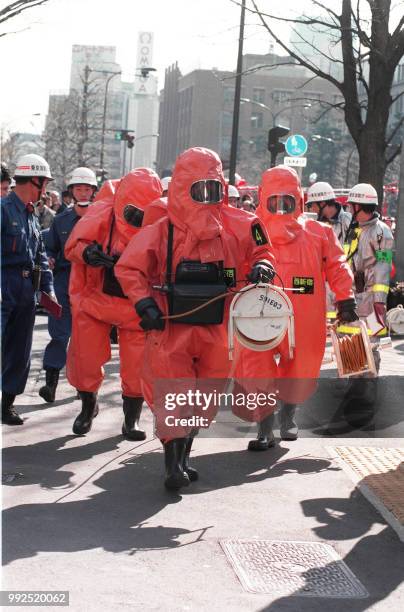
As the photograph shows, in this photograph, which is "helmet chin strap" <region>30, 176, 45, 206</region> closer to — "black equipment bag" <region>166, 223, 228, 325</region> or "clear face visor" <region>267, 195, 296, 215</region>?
"clear face visor" <region>267, 195, 296, 215</region>

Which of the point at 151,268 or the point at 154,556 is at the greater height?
the point at 151,268

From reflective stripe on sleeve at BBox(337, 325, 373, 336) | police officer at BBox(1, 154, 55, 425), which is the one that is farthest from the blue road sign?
police officer at BBox(1, 154, 55, 425)

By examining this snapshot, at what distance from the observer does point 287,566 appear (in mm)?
5297

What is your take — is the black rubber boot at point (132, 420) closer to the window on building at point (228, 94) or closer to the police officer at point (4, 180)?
the police officer at point (4, 180)

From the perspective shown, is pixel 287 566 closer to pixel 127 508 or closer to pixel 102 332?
pixel 127 508

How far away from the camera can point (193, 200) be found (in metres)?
6.64

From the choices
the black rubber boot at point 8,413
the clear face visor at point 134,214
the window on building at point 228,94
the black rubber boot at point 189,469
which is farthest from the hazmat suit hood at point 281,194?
the window on building at point 228,94

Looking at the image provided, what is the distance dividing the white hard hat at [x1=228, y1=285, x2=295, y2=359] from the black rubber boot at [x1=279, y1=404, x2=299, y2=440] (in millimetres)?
1615

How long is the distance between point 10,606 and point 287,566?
4.54 ft

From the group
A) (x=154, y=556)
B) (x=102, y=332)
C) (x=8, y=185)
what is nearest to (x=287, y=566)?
(x=154, y=556)

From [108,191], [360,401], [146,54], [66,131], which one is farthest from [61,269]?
[146,54]

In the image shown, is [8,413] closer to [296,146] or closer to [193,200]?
[193,200]

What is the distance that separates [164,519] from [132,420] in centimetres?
227

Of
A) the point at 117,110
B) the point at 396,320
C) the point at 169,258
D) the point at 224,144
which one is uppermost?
the point at 117,110
